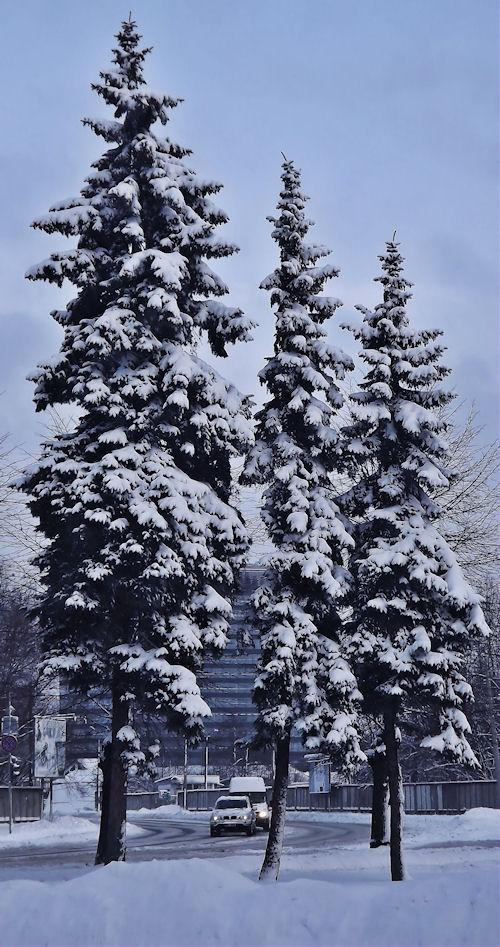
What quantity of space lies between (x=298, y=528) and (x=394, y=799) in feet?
21.0

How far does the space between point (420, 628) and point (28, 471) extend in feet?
30.3

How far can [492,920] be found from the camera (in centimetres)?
1088

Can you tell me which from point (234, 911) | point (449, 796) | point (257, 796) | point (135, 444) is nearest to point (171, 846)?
point (257, 796)

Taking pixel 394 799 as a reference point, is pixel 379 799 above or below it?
below

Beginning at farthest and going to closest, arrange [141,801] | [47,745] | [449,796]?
[141,801]
[449,796]
[47,745]

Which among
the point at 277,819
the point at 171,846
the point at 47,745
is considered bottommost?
the point at 171,846

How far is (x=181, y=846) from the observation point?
36.0 m

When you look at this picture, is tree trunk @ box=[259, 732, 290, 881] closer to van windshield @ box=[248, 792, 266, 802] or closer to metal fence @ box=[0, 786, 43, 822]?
metal fence @ box=[0, 786, 43, 822]

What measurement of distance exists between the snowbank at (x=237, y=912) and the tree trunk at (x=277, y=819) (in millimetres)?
10086

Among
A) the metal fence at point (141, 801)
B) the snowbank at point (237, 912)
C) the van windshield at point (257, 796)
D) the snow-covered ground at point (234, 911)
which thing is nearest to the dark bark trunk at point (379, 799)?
the snow-covered ground at point (234, 911)

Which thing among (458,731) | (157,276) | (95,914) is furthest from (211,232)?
(95,914)

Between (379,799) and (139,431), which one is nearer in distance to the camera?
(139,431)

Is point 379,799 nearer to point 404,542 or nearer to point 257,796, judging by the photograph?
point 404,542

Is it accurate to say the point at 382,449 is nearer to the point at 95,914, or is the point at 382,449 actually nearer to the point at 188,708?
the point at 188,708
